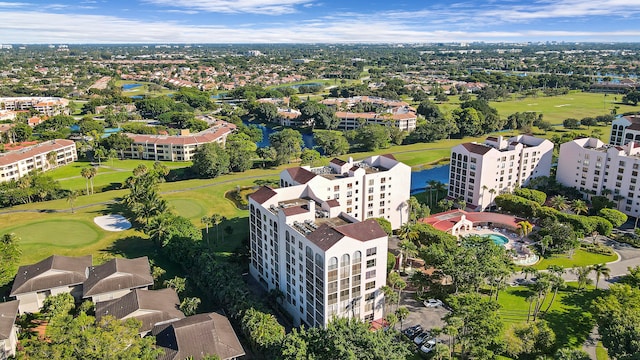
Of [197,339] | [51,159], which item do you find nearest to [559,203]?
[197,339]

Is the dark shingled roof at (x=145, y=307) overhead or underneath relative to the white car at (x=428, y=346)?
overhead

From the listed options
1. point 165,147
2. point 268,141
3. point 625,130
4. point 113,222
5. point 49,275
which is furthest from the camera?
point 268,141

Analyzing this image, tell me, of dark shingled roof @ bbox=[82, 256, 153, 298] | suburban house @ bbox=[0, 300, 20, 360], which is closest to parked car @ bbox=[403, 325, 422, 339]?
dark shingled roof @ bbox=[82, 256, 153, 298]

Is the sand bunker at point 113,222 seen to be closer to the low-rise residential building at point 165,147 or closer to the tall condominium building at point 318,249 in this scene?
the tall condominium building at point 318,249

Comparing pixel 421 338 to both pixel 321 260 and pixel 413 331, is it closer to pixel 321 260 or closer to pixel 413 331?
pixel 413 331

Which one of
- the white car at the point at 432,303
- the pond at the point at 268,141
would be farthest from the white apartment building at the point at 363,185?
the pond at the point at 268,141

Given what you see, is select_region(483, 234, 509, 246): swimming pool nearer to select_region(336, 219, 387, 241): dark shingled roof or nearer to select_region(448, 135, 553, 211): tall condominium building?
select_region(448, 135, 553, 211): tall condominium building
